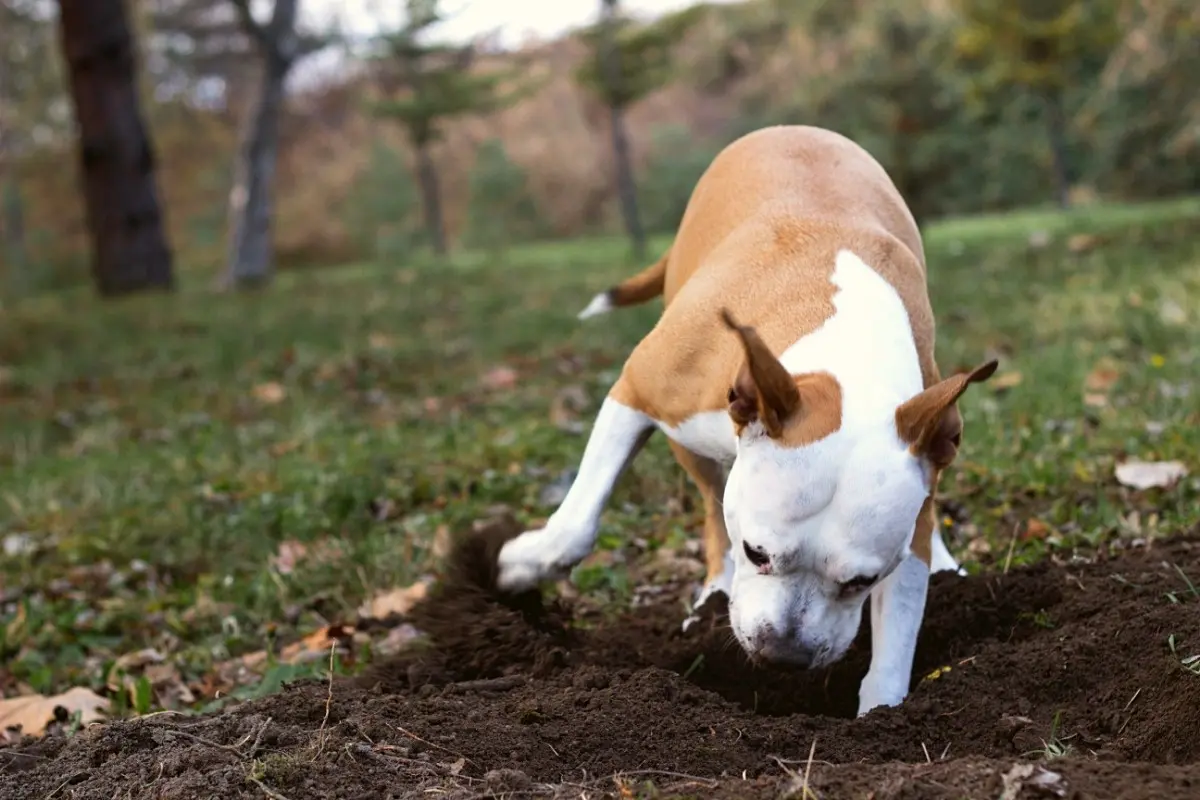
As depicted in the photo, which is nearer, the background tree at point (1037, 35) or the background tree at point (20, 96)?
the background tree at point (1037, 35)

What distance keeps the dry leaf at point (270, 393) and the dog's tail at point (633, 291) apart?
3716mm

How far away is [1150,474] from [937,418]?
83.2 inches

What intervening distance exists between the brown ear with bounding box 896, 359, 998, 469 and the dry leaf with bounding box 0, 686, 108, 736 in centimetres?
235

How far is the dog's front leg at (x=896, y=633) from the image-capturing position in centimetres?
305

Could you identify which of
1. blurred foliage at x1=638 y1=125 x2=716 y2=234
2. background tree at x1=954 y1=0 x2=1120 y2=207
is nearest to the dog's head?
background tree at x1=954 y1=0 x2=1120 y2=207

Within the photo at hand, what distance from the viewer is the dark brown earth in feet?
7.02

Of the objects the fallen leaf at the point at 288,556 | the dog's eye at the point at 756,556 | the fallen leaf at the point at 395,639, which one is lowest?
the fallen leaf at the point at 395,639

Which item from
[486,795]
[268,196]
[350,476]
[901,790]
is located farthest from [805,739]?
[268,196]

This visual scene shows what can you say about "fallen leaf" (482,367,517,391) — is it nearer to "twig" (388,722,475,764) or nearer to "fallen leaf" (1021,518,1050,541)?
"fallen leaf" (1021,518,1050,541)

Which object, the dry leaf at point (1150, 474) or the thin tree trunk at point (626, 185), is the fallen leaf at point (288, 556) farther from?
the thin tree trunk at point (626, 185)

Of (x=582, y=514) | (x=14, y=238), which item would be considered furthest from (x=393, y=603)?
(x=14, y=238)

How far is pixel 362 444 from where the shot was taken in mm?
6051

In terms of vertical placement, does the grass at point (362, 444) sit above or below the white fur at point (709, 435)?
below

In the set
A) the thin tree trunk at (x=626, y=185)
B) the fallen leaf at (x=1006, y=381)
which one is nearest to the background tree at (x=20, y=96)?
the thin tree trunk at (x=626, y=185)
